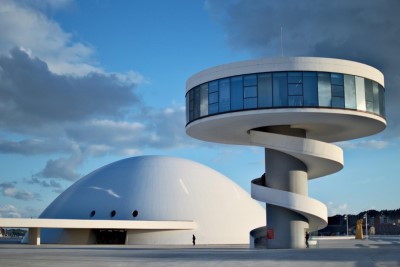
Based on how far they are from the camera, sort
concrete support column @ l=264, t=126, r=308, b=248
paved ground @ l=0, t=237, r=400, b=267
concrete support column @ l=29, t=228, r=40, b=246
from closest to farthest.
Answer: paved ground @ l=0, t=237, r=400, b=267, concrete support column @ l=264, t=126, r=308, b=248, concrete support column @ l=29, t=228, r=40, b=246

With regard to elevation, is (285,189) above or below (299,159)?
below

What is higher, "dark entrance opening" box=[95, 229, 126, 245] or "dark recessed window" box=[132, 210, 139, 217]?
"dark recessed window" box=[132, 210, 139, 217]

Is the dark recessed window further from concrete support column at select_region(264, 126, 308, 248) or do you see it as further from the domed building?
concrete support column at select_region(264, 126, 308, 248)

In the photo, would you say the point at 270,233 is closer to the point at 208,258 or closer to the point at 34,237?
the point at 208,258

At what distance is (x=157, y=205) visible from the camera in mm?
71875

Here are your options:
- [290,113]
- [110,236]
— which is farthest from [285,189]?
[110,236]

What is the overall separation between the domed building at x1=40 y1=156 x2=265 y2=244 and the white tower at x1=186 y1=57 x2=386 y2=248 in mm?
23485

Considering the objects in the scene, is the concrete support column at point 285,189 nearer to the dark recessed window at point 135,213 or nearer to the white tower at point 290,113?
the white tower at point 290,113

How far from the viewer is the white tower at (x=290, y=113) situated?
44.6m

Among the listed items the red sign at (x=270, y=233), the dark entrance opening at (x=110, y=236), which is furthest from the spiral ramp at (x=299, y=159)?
the dark entrance opening at (x=110, y=236)

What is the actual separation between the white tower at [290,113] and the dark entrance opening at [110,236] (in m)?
28.1

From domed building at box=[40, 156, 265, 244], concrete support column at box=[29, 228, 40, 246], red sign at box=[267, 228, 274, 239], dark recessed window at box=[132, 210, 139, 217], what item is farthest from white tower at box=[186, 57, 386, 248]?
concrete support column at box=[29, 228, 40, 246]

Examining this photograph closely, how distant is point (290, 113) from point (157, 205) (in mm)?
31899

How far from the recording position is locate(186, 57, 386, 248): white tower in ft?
146
